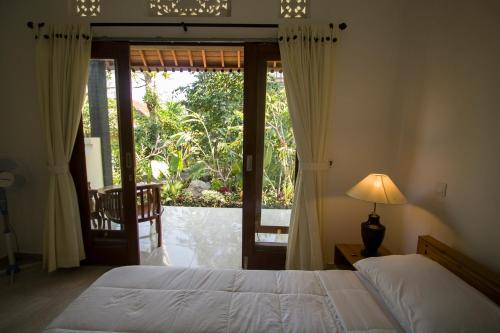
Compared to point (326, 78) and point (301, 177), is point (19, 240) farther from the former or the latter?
point (326, 78)

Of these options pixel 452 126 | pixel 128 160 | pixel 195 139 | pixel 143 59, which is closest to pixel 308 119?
pixel 452 126

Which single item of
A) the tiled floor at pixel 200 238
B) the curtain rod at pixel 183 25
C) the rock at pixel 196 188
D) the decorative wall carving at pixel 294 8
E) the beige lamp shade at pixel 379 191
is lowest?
the tiled floor at pixel 200 238

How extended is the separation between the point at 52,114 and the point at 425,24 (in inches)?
128

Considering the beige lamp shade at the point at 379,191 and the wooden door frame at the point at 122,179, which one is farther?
the wooden door frame at the point at 122,179

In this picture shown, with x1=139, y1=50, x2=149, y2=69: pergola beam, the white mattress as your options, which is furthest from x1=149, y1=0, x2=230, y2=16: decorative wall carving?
the white mattress

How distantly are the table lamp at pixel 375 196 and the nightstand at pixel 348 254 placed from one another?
7cm

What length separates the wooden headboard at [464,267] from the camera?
3.90 ft

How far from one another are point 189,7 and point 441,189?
251cm

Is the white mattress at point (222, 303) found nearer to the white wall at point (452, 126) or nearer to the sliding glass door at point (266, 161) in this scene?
the white wall at point (452, 126)

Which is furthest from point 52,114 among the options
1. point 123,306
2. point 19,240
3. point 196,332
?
point 196,332

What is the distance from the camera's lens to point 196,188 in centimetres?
540

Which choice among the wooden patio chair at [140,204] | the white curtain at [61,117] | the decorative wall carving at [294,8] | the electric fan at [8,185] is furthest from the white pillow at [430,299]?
the electric fan at [8,185]

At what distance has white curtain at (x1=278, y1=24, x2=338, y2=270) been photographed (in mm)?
2111

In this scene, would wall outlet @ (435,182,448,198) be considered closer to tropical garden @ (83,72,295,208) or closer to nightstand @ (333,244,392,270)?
nightstand @ (333,244,392,270)
